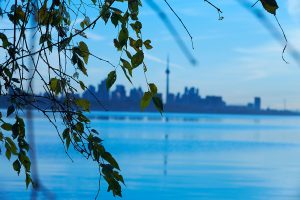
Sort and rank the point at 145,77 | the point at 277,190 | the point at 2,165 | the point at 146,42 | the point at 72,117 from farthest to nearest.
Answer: the point at 2,165 < the point at 277,190 < the point at 72,117 < the point at 146,42 < the point at 145,77

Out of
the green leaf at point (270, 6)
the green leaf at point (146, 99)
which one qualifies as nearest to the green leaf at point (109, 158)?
the green leaf at point (146, 99)

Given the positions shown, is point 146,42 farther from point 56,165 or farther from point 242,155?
point 242,155

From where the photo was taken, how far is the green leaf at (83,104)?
149 cm

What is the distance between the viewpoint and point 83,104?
1.50 metres

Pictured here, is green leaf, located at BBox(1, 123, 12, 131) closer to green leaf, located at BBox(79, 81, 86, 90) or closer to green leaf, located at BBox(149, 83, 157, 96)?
green leaf, located at BBox(79, 81, 86, 90)

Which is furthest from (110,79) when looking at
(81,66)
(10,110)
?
(10,110)

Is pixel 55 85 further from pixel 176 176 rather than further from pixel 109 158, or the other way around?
pixel 176 176

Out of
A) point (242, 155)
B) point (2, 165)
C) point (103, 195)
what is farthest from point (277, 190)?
point (242, 155)

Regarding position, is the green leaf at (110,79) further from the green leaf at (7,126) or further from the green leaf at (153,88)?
the green leaf at (7,126)

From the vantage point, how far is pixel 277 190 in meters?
11.9

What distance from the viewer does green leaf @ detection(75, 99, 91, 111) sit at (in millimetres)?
1489

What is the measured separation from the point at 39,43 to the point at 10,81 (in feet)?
0.38

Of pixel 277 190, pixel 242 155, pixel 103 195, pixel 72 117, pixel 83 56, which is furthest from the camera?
pixel 242 155

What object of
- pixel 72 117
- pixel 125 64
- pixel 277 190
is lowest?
pixel 277 190
